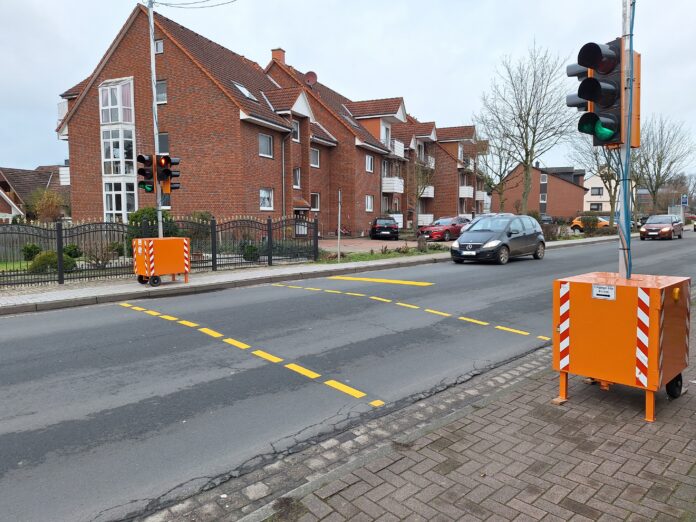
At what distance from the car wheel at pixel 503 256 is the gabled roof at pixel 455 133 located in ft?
119

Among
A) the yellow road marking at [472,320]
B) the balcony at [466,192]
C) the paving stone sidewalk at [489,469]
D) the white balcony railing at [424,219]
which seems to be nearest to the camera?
the paving stone sidewalk at [489,469]

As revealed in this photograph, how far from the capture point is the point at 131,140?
28.0 m

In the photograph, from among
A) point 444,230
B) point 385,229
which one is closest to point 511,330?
point 444,230

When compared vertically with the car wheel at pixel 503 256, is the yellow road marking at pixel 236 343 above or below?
below

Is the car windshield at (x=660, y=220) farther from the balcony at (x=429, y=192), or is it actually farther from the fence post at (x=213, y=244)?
the fence post at (x=213, y=244)

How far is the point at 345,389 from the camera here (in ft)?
16.9

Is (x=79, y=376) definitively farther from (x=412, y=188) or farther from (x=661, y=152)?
(x=661, y=152)

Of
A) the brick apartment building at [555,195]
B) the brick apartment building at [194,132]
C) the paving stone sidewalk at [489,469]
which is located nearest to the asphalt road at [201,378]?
the paving stone sidewalk at [489,469]

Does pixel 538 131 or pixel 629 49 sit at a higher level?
pixel 538 131

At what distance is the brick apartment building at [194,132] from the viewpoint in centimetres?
2528

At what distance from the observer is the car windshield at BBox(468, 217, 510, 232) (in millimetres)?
18062

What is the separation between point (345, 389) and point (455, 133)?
167 feet

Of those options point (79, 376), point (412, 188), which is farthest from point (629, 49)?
point (412, 188)

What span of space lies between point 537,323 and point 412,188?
36.1 metres
